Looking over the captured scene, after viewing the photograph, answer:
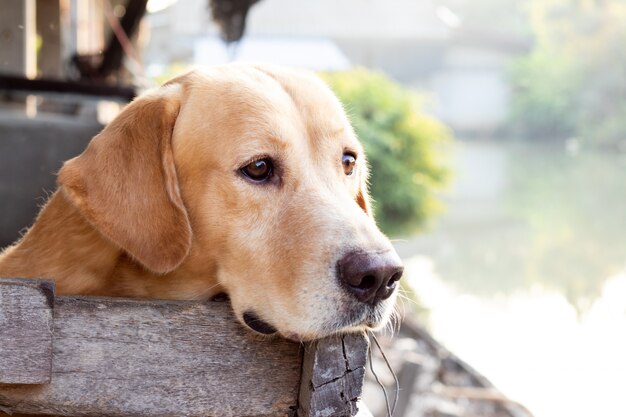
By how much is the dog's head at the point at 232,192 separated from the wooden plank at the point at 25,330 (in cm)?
49

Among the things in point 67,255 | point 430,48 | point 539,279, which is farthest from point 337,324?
point 430,48

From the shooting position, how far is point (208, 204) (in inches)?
84.6

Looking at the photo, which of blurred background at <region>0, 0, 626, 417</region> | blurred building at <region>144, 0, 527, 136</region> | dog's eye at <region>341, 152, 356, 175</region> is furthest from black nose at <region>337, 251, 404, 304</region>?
blurred building at <region>144, 0, 527, 136</region>

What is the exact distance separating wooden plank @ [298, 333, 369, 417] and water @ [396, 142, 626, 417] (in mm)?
7681

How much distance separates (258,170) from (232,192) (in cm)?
9

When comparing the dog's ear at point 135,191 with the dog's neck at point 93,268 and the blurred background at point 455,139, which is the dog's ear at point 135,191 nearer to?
the dog's neck at point 93,268

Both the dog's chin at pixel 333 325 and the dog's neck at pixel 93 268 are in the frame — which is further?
the dog's neck at pixel 93 268

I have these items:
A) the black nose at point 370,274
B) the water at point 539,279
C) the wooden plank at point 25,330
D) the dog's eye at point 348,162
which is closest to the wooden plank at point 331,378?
the black nose at point 370,274

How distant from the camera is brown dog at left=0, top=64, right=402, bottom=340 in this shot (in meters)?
1.98

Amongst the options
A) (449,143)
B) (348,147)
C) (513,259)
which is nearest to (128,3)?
(348,147)

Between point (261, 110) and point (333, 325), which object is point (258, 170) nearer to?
point (261, 110)

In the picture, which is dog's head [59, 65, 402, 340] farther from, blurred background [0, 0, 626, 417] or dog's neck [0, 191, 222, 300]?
blurred background [0, 0, 626, 417]

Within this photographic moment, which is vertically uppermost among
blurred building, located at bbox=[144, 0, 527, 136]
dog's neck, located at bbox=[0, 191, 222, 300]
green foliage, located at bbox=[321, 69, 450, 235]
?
dog's neck, located at bbox=[0, 191, 222, 300]

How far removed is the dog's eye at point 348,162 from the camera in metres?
2.37
